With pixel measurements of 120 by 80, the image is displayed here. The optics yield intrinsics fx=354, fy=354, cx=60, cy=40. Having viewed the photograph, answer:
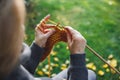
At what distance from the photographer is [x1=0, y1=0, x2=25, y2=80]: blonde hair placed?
1426mm

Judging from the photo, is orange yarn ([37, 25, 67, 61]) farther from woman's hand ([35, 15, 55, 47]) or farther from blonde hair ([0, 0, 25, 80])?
blonde hair ([0, 0, 25, 80])

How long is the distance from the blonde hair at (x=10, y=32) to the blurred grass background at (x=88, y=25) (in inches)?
75.3

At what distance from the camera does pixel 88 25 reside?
4.34m

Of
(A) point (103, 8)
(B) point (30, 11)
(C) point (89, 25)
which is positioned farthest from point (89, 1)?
(B) point (30, 11)

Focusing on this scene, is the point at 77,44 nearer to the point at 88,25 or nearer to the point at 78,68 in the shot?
the point at 78,68

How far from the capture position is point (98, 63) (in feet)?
11.9

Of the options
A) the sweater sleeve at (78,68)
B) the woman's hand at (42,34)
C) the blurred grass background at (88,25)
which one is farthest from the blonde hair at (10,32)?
the blurred grass background at (88,25)

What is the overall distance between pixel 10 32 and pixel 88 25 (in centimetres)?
294

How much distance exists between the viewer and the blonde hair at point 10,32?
143 cm

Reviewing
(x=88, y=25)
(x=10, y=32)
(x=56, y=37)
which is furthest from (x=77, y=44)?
(x=88, y=25)

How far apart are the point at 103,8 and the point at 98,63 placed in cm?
132

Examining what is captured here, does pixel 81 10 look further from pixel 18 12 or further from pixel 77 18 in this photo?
pixel 18 12

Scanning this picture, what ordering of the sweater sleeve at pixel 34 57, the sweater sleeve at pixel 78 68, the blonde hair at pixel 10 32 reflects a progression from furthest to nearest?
the sweater sleeve at pixel 34 57
the sweater sleeve at pixel 78 68
the blonde hair at pixel 10 32

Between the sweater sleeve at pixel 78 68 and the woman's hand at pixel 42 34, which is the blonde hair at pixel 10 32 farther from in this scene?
the woman's hand at pixel 42 34
